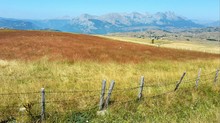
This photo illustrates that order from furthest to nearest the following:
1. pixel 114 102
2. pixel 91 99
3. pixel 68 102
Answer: pixel 114 102
pixel 91 99
pixel 68 102

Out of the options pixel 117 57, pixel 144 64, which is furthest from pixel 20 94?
pixel 117 57

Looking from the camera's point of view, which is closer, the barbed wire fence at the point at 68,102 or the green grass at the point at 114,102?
the barbed wire fence at the point at 68,102

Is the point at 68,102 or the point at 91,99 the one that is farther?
the point at 91,99

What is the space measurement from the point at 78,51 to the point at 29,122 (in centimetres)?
2598

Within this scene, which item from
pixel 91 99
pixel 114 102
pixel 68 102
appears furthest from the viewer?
pixel 114 102

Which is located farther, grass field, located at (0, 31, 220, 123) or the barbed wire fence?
grass field, located at (0, 31, 220, 123)

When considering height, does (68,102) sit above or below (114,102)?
above

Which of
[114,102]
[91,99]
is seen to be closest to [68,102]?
[91,99]

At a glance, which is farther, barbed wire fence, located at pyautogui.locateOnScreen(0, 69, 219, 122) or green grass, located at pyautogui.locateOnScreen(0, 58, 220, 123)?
green grass, located at pyautogui.locateOnScreen(0, 58, 220, 123)

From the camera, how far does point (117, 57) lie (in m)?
36.0

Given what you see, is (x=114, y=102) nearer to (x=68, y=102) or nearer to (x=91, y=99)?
(x=91, y=99)

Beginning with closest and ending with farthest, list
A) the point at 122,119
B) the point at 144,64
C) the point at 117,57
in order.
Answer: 1. the point at 122,119
2. the point at 144,64
3. the point at 117,57

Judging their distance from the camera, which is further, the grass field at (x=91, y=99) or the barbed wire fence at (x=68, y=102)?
the grass field at (x=91, y=99)

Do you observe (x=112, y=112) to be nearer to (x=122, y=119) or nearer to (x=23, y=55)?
(x=122, y=119)
